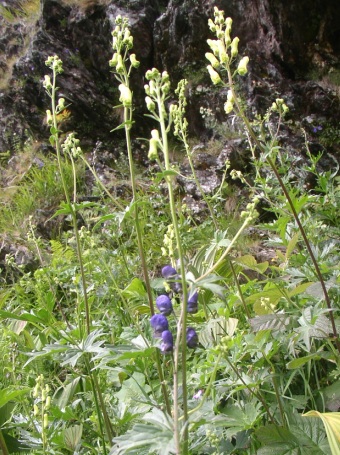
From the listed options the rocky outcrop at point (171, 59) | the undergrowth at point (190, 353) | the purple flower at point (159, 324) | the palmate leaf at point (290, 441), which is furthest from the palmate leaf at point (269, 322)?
the rocky outcrop at point (171, 59)

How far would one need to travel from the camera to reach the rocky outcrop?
4.38 metres

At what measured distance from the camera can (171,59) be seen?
16.5 feet

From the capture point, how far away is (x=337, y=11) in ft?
15.3

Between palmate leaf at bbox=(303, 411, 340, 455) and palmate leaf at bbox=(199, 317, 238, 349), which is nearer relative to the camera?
palmate leaf at bbox=(303, 411, 340, 455)

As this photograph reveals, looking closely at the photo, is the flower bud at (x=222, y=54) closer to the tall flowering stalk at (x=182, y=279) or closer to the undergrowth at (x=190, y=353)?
the undergrowth at (x=190, y=353)

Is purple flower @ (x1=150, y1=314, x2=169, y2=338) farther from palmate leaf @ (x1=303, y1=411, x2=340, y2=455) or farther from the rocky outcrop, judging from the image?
the rocky outcrop

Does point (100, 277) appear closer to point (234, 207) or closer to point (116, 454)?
point (116, 454)

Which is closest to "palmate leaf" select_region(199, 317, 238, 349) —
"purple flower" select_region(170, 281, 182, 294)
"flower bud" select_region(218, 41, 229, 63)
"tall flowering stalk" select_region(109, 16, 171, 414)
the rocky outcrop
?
"tall flowering stalk" select_region(109, 16, 171, 414)

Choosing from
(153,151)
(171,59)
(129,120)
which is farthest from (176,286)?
(171,59)

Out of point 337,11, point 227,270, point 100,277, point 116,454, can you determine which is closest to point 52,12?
point 337,11

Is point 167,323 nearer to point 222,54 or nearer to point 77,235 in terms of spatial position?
point 77,235

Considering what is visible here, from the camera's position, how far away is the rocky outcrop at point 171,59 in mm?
4385

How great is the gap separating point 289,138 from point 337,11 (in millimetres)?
1822

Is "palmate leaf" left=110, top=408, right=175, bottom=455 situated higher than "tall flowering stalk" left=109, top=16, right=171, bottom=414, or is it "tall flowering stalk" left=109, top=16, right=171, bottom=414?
"tall flowering stalk" left=109, top=16, right=171, bottom=414
